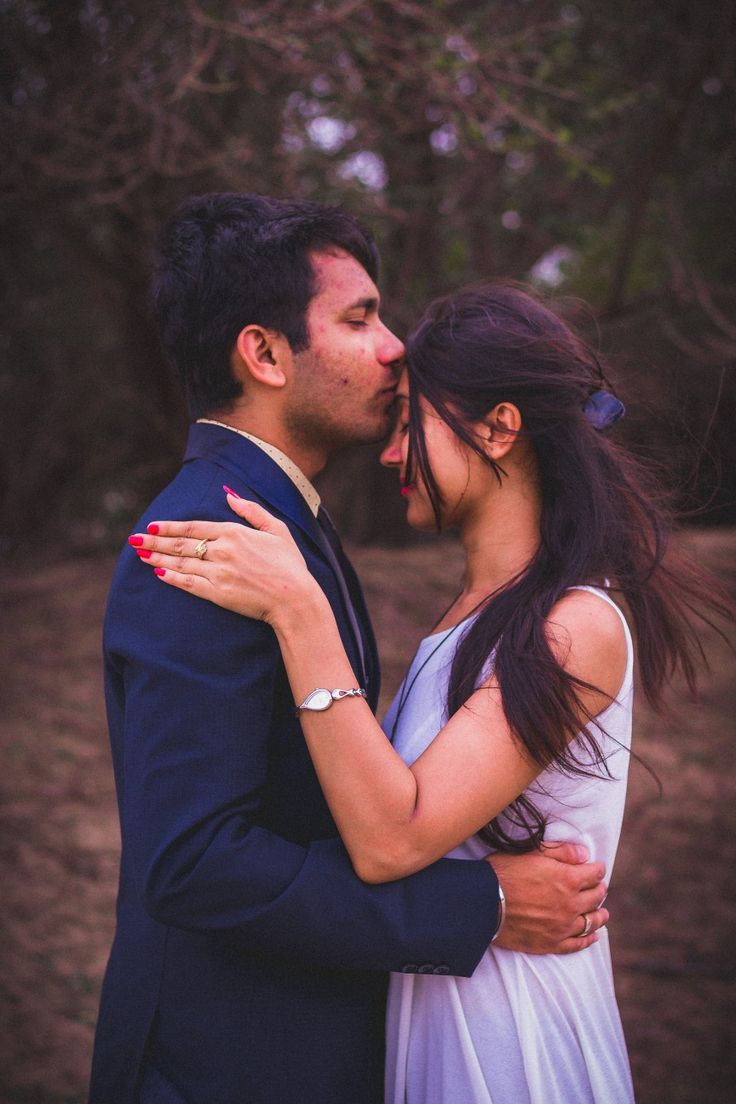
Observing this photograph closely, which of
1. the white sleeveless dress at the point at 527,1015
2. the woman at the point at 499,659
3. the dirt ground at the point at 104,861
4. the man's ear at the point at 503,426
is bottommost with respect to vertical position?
the dirt ground at the point at 104,861

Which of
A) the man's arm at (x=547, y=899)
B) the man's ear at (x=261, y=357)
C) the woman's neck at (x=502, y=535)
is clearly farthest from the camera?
the woman's neck at (x=502, y=535)

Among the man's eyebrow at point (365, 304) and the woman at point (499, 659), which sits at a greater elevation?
the man's eyebrow at point (365, 304)

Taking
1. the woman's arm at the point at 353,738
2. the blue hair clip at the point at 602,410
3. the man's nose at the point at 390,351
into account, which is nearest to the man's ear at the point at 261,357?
the man's nose at the point at 390,351

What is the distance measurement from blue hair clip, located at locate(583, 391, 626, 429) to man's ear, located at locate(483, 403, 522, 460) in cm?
19

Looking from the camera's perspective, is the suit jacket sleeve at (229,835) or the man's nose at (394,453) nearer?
the suit jacket sleeve at (229,835)

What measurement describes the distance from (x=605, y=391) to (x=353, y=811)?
1189mm

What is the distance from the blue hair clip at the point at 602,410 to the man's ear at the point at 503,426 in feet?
0.62

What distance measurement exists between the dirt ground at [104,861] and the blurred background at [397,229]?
0.06ft

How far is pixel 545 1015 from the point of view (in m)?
1.92

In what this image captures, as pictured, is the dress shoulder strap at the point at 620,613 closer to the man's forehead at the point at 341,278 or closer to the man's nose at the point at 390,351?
the man's nose at the point at 390,351

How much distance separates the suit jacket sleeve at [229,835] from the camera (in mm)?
1585

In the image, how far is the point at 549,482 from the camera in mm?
2205

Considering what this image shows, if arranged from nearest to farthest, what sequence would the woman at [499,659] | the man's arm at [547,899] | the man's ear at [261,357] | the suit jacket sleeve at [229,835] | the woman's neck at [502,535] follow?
the suit jacket sleeve at [229,835] → the woman at [499,659] → the man's arm at [547,899] → the man's ear at [261,357] → the woman's neck at [502,535]

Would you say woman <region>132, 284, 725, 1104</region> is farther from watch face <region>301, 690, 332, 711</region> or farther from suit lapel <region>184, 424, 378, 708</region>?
suit lapel <region>184, 424, 378, 708</region>
